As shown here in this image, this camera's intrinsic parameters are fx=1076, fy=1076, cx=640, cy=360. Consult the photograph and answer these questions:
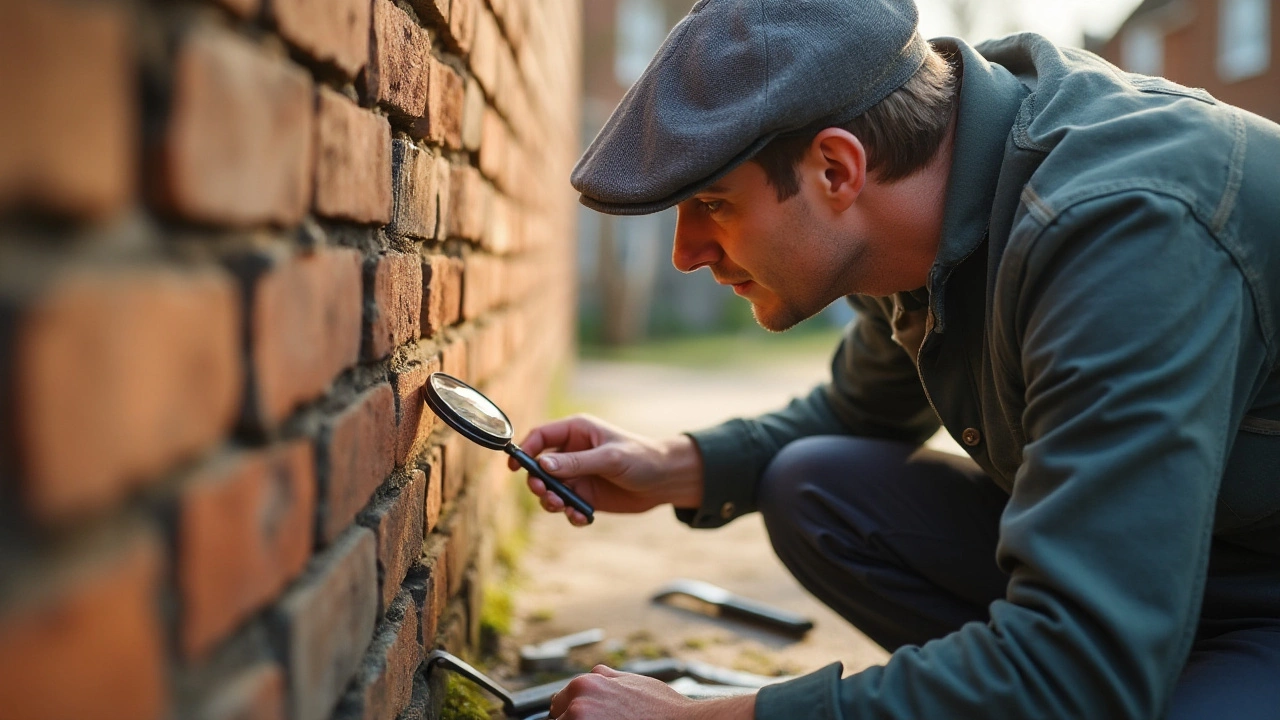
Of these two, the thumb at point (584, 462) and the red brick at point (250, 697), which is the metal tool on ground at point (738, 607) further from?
the red brick at point (250, 697)

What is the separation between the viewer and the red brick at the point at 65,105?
58cm

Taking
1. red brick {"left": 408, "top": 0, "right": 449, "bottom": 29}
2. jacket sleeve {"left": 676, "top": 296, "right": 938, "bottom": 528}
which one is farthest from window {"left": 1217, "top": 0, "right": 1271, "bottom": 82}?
red brick {"left": 408, "top": 0, "right": 449, "bottom": 29}

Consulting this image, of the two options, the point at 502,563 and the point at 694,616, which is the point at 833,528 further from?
the point at 502,563

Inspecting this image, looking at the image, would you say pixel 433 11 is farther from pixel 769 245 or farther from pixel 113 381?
pixel 113 381

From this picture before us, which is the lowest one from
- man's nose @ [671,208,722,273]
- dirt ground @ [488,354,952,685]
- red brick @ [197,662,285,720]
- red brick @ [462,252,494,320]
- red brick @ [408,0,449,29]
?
dirt ground @ [488,354,952,685]

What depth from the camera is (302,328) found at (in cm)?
103

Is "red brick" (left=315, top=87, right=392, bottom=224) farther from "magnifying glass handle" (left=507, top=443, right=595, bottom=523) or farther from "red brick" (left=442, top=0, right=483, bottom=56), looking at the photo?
"magnifying glass handle" (left=507, top=443, right=595, bottom=523)

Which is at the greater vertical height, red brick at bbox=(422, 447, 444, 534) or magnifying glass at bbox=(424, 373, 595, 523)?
magnifying glass at bbox=(424, 373, 595, 523)

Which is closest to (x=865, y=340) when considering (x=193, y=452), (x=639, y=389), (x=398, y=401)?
(x=398, y=401)

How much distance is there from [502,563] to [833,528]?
120 centimetres

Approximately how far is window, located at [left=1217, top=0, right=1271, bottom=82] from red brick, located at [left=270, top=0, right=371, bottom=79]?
1916 cm

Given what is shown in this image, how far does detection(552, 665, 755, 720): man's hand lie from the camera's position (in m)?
1.48

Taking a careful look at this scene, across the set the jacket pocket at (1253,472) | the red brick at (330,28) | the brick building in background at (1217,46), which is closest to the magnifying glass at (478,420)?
the red brick at (330,28)

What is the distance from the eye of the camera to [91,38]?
636 mm
